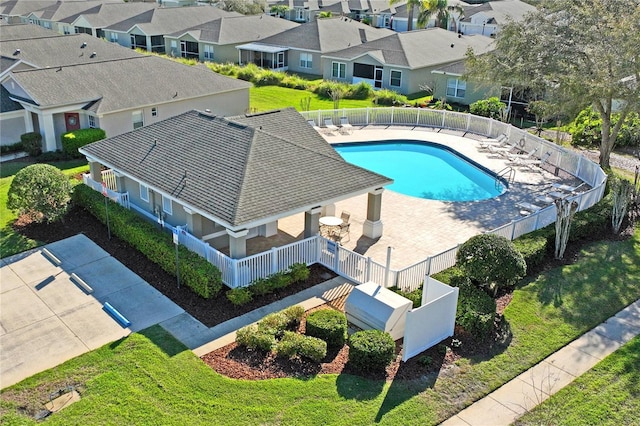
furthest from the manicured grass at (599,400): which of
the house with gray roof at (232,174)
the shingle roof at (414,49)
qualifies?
the shingle roof at (414,49)

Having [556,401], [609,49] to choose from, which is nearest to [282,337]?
[556,401]

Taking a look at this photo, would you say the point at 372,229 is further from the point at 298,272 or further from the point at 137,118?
the point at 137,118

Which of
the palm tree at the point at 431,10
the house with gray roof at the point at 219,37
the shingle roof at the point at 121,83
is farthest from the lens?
the palm tree at the point at 431,10

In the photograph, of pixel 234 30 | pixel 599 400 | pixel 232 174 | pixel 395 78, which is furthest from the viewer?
pixel 234 30

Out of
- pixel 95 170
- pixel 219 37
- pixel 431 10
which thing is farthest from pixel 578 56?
pixel 431 10

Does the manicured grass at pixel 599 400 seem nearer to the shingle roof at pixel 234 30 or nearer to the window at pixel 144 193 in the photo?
the window at pixel 144 193
